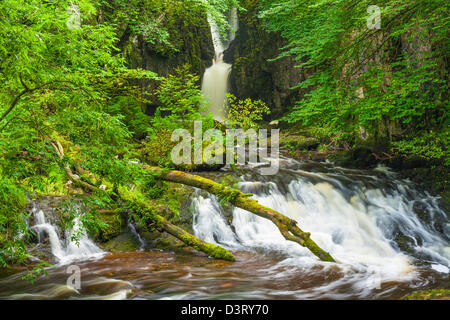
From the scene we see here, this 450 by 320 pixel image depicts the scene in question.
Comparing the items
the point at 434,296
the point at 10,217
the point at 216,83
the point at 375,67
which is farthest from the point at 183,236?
the point at 216,83

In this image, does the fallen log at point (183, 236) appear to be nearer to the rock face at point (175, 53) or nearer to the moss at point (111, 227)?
the moss at point (111, 227)

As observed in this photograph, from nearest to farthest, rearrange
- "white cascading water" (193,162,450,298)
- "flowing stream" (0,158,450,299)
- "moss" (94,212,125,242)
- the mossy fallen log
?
1. "flowing stream" (0,158,450,299)
2. the mossy fallen log
3. "white cascading water" (193,162,450,298)
4. "moss" (94,212,125,242)

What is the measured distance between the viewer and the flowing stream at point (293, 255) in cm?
392

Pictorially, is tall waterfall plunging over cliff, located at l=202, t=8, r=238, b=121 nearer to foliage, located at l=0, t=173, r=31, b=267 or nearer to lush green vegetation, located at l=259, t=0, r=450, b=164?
lush green vegetation, located at l=259, t=0, r=450, b=164

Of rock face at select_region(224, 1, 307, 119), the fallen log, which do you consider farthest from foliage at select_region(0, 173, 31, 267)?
rock face at select_region(224, 1, 307, 119)

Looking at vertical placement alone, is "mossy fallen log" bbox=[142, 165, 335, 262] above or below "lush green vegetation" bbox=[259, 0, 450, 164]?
below

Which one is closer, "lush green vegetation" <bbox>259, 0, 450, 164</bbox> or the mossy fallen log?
the mossy fallen log

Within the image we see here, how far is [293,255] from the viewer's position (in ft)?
17.8

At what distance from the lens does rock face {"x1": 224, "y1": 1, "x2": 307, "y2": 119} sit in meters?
20.7

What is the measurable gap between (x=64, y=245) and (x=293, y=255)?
4.19 metres

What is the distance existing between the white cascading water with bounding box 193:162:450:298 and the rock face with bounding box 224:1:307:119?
1288cm

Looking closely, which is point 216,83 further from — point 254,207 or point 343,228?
point 254,207
